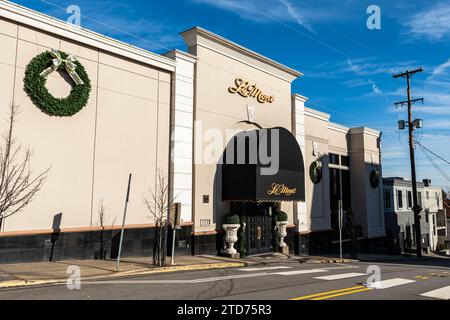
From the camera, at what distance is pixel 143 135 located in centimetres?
1823

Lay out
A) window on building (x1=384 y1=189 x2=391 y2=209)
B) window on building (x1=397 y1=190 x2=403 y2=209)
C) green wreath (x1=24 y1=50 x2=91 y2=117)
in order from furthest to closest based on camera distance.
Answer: window on building (x1=397 y1=190 x2=403 y2=209) < window on building (x1=384 y1=189 x2=391 y2=209) < green wreath (x1=24 y1=50 x2=91 y2=117)

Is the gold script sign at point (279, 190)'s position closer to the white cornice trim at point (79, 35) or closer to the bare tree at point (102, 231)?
the white cornice trim at point (79, 35)

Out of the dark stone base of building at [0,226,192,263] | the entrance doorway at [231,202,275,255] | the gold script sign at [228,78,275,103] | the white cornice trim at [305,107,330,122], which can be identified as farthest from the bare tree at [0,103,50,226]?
the white cornice trim at [305,107,330,122]

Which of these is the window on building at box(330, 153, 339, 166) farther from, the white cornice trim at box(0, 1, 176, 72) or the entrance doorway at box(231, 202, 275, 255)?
the white cornice trim at box(0, 1, 176, 72)

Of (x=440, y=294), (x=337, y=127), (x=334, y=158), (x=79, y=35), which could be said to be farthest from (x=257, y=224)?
(x=337, y=127)

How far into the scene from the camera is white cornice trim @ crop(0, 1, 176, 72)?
14261mm

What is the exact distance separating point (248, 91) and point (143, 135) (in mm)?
7870

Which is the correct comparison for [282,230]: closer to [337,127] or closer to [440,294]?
[337,127]

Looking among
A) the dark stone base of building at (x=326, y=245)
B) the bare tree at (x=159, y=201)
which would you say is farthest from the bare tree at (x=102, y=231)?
the dark stone base of building at (x=326, y=245)

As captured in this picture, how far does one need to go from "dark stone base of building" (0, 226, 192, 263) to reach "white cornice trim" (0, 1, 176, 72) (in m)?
7.61

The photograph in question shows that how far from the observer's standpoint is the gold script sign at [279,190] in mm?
20766

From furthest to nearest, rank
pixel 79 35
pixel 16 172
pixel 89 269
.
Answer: pixel 79 35 < pixel 16 172 < pixel 89 269
